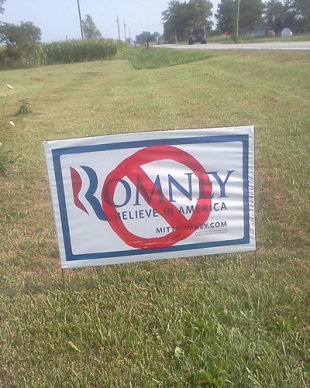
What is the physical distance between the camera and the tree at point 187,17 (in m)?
103

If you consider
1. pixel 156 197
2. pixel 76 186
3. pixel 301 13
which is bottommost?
pixel 156 197

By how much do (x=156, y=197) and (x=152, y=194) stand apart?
3cm

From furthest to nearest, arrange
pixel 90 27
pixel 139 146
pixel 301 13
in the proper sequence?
pixel 90 27, pixel 301 13, pixel 139 146

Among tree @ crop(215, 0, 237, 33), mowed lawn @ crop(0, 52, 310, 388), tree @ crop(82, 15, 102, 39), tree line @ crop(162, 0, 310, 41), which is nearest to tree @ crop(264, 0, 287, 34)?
tree line @ crop(162, 0, 310, 41)

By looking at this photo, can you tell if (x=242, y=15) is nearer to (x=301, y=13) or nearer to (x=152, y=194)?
(x=301, y=13)

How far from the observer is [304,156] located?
4.92 meters

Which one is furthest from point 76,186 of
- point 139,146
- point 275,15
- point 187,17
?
point 187,17

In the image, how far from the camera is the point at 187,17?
105 m

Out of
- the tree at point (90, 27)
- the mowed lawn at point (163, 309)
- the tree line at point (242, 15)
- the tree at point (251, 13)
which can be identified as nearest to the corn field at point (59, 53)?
the tree line at point (242, 15)

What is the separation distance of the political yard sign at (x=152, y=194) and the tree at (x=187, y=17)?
10649 cm

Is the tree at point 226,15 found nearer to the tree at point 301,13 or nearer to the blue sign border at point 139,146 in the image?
the tree at point 301,13

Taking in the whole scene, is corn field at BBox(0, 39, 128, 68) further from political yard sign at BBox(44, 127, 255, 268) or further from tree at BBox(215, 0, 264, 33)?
tree at BBox(215, 0, 264, 33)

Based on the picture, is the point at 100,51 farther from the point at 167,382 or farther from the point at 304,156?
the point at 167,382

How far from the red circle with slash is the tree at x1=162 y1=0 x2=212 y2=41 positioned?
4195 inches
